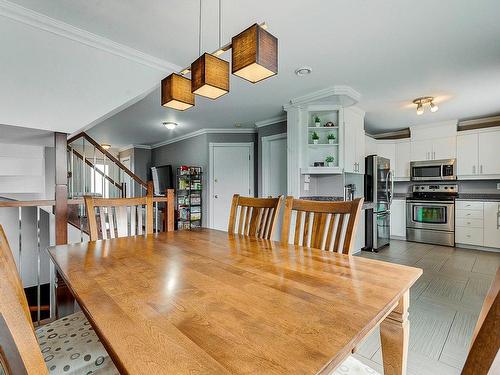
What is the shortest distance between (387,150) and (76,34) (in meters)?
5.59

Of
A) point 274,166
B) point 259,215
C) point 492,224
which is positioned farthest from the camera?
point 274,166

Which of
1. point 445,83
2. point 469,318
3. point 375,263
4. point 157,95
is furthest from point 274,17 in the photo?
point 469,318

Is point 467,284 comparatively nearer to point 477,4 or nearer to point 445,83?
point 445,83

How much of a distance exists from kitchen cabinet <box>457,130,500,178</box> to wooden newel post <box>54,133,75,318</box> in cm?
600

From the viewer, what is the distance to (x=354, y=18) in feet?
6.63

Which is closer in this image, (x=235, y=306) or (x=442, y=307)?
(x=235, y=306)

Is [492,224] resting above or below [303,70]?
below

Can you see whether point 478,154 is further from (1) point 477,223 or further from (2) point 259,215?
(2) point 259,215

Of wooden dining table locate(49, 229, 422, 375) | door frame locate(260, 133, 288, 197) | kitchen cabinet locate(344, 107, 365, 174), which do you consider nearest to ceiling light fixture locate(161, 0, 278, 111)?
wooden dining table locate(49, 229, 422, 375)

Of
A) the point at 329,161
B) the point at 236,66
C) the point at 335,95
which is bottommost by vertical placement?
the point at 329,161

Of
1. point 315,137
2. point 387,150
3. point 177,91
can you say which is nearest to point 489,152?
point 387,150

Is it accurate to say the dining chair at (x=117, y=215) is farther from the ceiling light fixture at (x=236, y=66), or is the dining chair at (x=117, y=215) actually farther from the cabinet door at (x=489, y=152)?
the cabinet door at (x=489, y=152)

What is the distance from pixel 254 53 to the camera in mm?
1200

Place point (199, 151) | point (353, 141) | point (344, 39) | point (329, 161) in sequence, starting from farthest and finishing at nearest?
1. point (199, 151)
2. point (353, 141)
3. point (329, 161)
4. point (344, 39)
